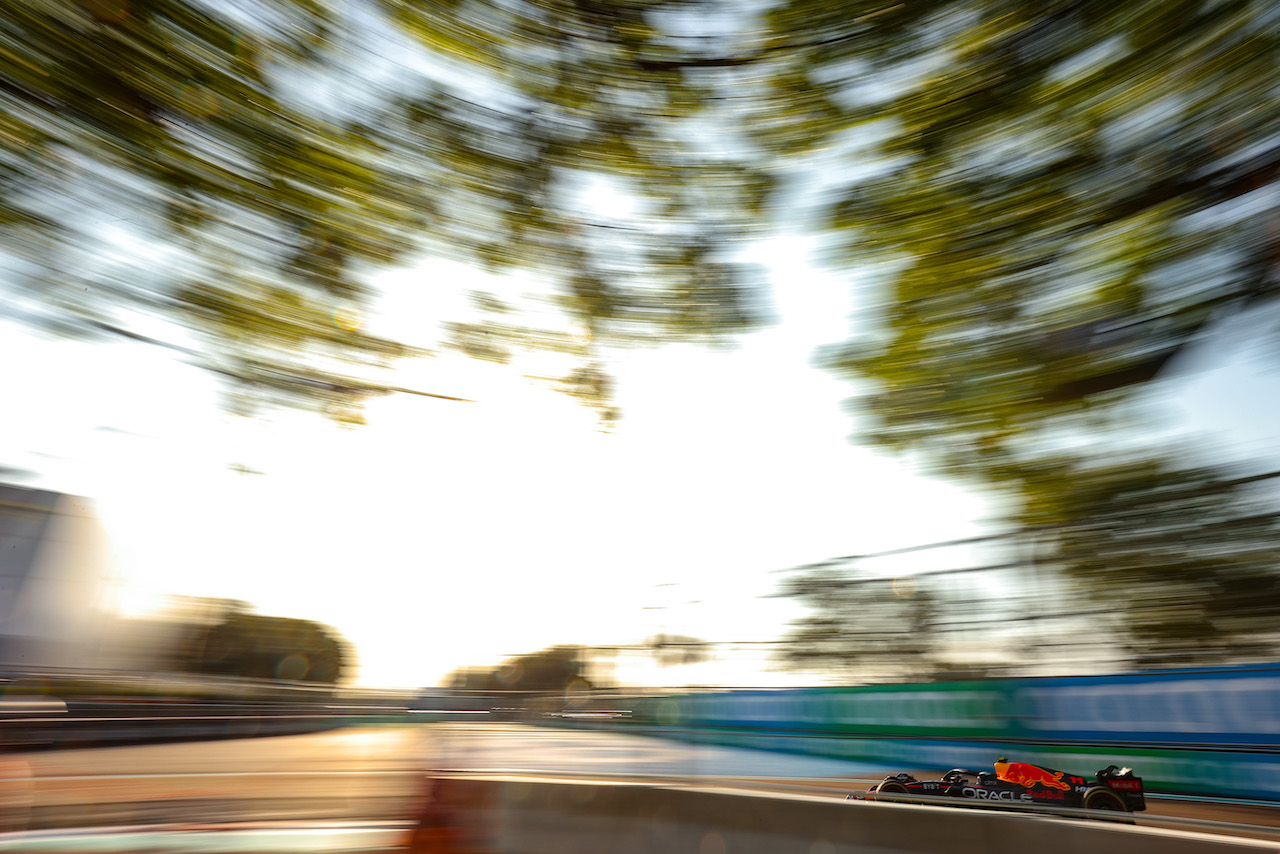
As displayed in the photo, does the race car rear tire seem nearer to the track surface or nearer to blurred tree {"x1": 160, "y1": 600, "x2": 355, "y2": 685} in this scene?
the track surface

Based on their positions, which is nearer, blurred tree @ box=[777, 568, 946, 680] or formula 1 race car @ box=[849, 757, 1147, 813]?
formula 1 race car @ box=[849, 757, 1147, 813]

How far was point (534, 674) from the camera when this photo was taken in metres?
8.07

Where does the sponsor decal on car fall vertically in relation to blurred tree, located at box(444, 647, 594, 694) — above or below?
below

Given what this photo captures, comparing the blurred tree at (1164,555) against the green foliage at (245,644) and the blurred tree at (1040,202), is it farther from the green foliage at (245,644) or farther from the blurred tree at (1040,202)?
the green foliage at (245,644)

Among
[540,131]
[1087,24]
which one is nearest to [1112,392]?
[1087,24]

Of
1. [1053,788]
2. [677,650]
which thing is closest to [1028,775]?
[1053,788]

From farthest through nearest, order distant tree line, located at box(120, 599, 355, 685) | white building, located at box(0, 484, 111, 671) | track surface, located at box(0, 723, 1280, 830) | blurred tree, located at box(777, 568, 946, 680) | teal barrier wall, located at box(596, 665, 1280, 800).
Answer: white building, located at box(0, 484, 111, 671) → distant tree line, located at box(120, 599, 355, 685) → blurred tree, located at box(777, 568, 946, 680) → track surface, located at box(0, 723, 1280, 830) → teal barrier wall, located at box(596, 665, 1280, 800)

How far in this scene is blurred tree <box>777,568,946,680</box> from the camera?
5.88 metres

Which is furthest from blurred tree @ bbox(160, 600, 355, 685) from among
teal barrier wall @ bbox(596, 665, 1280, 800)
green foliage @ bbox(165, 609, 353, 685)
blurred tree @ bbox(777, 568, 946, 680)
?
teal barrier wall @ bbox(596, 665, 1280, 800)

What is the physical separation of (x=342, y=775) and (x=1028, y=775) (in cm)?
802

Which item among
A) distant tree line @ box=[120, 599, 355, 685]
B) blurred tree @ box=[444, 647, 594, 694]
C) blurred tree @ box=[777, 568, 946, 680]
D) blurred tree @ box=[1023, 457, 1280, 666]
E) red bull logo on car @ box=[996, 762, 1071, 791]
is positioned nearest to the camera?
blurred tree @ box=[1023, 457, 1280, 666]

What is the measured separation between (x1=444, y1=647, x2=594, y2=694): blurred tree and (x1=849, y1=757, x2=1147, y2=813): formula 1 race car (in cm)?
405

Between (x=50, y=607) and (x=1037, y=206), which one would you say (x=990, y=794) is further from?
(x=50, y=607)

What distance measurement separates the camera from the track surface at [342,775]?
498 cm
